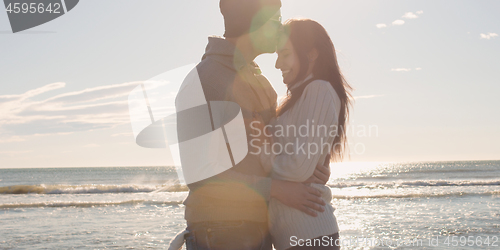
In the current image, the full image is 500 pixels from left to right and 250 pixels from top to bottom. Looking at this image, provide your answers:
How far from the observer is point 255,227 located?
7.00ft

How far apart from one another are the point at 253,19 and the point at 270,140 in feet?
2.52

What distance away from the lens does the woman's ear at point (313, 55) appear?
→ 246 centimetres

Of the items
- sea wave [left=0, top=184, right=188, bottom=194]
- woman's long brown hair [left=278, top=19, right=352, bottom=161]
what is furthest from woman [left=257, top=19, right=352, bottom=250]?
sea wave [left=0, top=184, right=188, bottom=194]

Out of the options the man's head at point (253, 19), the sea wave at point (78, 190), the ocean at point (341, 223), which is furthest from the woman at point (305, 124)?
the sea wave at point (78, 190)

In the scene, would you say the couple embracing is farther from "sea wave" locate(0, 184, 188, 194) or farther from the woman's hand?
"sea wave" locate(0, 184, 188, 194)

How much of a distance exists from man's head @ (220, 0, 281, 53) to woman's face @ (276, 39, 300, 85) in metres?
0.15

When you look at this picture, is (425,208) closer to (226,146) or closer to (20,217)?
(226,146)

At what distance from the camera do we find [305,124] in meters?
2.22

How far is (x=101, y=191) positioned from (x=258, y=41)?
19291mm

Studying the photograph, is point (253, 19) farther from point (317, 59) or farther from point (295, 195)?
point (295, 195)

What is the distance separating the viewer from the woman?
7.06 feet

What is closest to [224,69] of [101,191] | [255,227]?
[255,227]

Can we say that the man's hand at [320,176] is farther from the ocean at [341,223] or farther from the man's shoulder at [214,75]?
the ocean at [341,223]

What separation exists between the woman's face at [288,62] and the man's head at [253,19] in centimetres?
15
